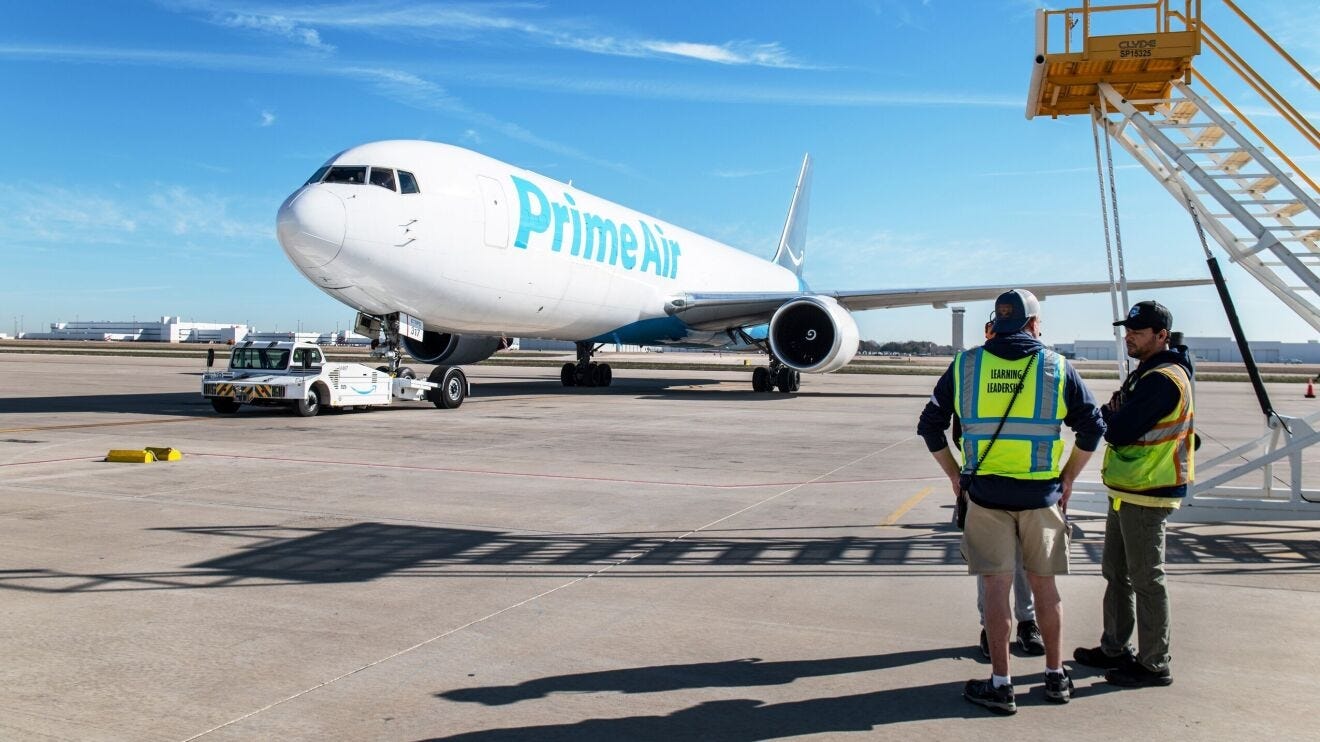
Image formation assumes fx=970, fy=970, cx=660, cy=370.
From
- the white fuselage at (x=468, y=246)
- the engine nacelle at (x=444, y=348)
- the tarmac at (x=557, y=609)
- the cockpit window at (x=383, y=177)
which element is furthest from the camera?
the engine nacelle at (x=444, y=348)

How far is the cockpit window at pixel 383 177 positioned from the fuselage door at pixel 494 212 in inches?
68.9

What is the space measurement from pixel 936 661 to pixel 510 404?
1584cm

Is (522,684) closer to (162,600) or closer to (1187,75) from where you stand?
(162,600)

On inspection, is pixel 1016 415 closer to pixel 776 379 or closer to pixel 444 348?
pixel 444 348

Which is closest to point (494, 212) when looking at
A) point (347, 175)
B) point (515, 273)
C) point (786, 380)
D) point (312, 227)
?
point (515, 273)

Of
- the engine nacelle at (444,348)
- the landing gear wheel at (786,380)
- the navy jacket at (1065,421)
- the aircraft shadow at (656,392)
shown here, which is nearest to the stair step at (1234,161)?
the navy jacket at (1065,421)

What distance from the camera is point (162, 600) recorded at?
4.80 m

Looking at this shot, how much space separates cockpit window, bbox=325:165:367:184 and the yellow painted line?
1019 centimetres

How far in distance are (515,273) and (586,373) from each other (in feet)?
30.5

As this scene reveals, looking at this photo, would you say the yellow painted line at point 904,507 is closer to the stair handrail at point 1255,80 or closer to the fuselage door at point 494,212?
the stair handrail at point 1255,80

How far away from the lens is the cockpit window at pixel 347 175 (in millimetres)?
15008

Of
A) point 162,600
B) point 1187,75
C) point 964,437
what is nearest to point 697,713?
point 964,437

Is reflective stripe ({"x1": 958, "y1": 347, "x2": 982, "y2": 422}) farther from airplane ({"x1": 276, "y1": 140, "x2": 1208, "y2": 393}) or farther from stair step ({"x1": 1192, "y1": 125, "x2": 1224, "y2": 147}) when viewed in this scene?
airplane ({"x1": 276, "y1": 140, "x2": 1208, "y2": 393})

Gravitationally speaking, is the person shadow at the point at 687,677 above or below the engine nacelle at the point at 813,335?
below
